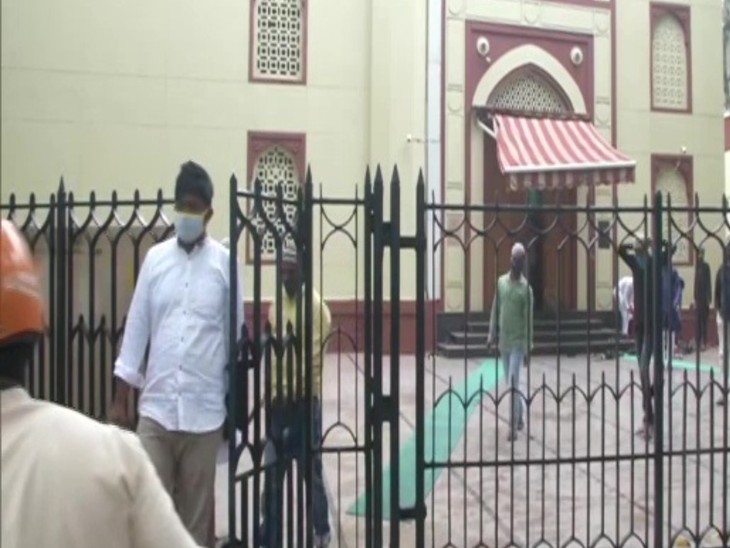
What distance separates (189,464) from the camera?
3875 mm

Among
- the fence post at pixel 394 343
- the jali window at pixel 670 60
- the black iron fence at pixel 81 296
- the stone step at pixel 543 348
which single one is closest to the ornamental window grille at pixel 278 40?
the stone step at pixel 543 348

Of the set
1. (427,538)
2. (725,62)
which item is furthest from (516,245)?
(725,62)

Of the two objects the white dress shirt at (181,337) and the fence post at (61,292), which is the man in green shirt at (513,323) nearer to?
the white dress shirt at (181,337)

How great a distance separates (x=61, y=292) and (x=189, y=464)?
1126 mm

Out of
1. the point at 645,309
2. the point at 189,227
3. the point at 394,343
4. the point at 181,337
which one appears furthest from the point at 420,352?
the point at 645,309

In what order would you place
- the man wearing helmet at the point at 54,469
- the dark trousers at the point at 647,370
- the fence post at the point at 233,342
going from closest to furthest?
1. the man wearing helmet at the point at 54,469
2. the fence post at the point at 233,342
3. the dark trousers at the point at 647,370

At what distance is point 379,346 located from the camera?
393 centimetres

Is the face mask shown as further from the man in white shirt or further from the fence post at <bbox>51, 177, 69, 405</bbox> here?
the fence post at <bbox>51, 177, 69, 405</bbox>

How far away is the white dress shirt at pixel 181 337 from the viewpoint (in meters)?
3.81

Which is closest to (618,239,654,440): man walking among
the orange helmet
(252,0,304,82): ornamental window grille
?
Result: the orange helmet

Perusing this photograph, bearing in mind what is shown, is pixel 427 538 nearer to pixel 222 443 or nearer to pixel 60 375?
pixel 222 443

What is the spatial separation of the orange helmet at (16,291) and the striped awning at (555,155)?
11880 millimetres

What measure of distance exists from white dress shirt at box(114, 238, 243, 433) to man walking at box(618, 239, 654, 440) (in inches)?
81.4

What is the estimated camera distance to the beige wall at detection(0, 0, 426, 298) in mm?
12875
